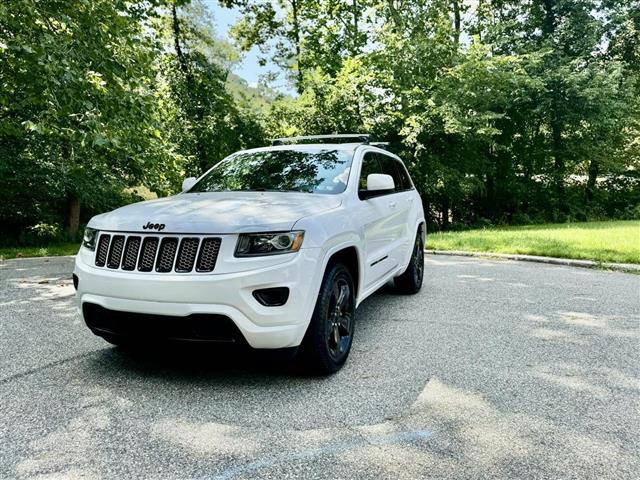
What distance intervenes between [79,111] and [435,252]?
742 cm

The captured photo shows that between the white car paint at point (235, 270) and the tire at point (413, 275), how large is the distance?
2.52 metres

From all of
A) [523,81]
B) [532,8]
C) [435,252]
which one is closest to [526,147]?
[523,81]

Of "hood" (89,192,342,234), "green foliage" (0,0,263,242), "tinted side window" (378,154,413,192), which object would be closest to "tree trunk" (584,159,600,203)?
"green foliage" (0,0,263,242)

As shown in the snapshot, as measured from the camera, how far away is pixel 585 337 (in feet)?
15.0

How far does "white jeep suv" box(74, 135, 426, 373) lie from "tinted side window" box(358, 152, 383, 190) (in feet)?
1.38

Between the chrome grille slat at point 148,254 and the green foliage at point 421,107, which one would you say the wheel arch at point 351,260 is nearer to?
the chrome grille slat at point 148,254

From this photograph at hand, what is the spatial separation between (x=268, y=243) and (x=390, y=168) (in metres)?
3.06

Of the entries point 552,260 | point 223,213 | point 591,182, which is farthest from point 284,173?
point 591,182

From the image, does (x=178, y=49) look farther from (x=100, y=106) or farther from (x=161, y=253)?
(x=161, y=253)

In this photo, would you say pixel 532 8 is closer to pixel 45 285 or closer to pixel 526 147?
pixel 526 147

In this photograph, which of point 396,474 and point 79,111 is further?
point 79,111

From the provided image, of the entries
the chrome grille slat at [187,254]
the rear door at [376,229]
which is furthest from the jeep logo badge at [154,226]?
the rear door at [376,229]

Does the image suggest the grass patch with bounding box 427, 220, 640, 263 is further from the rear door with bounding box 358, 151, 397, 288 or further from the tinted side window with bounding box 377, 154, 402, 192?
the rear door with bounding box 358, 151, 397, 288

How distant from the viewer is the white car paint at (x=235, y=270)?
3068mm
